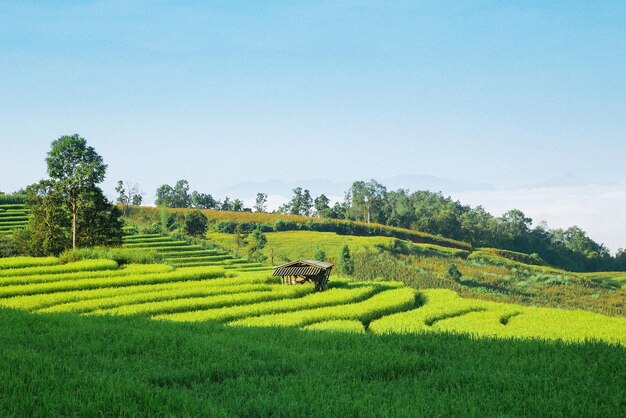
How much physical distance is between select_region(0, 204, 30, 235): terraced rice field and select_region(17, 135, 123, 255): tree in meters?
13.2

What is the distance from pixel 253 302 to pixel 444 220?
272 feet

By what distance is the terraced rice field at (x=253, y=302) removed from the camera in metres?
22.6

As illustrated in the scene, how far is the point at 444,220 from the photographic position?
350 feet

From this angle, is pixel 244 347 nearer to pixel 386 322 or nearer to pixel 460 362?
pixel 460 362

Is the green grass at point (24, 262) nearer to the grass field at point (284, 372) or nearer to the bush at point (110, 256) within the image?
the bush at point (110, 256)

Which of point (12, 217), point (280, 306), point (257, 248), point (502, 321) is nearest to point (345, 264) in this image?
point (257, 248)

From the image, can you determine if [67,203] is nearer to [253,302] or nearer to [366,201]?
[253,302]

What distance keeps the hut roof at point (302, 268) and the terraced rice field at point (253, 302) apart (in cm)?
74

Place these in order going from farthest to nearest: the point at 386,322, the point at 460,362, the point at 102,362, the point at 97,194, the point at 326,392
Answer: the point at 97,194, the point at 386,322, the point at 460,362, the point at 102,362, the point at 326,392

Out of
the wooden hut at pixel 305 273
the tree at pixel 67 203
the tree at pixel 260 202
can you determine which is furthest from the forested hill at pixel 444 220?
the wooden hut at pixel 305 273

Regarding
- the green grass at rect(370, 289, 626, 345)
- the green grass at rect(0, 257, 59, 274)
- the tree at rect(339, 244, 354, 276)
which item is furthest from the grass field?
the tree at rect(339, 244, 354, 276)

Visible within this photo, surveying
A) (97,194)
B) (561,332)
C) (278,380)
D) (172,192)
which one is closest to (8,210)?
(97,194)

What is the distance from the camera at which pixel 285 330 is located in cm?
1281

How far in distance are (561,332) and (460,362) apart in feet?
42.5
